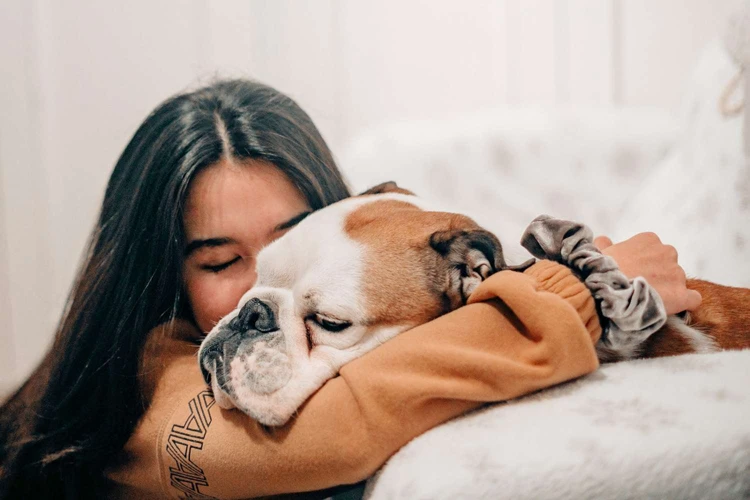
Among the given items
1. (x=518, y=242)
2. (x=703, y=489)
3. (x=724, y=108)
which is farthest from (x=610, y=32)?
(x=703, y=489)

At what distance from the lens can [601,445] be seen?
560 millimetres

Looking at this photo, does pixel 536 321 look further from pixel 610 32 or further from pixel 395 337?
pixel 610 32

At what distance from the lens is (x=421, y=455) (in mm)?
624

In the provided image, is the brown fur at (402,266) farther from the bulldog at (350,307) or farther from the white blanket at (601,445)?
the white blanket at (601,445)

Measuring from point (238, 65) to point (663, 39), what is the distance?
899 mm

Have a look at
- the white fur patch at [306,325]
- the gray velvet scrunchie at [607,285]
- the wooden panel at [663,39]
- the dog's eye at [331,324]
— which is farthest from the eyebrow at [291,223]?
the wooden panel at [663,39]

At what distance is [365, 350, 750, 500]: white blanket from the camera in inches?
21.0

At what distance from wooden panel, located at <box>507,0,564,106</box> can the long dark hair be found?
50 cm

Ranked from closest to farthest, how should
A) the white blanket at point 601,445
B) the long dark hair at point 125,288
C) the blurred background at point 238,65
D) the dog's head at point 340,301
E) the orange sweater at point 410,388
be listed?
the white blanket at point 601,445, the orange sweater at point 410,388, the dog's head at point 340,301, the long dark hair at point 125,288, the blurred background at point 238,65

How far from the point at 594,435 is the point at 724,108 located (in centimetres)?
86

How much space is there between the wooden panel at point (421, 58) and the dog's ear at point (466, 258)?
603 millimetres

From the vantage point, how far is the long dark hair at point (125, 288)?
0.91m

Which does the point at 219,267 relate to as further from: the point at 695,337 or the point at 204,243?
the point at 695,337

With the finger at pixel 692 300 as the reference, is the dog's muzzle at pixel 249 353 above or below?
below
